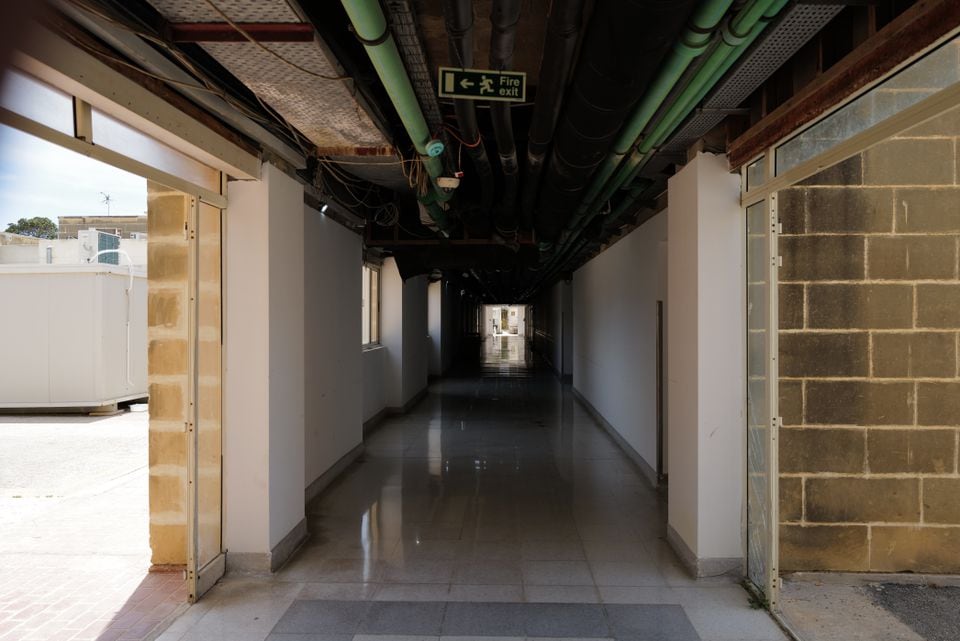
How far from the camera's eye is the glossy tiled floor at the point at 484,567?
3068 millimetres

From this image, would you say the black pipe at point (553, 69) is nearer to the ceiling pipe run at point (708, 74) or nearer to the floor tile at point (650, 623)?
the ceiling pipe run at point (708, 74)

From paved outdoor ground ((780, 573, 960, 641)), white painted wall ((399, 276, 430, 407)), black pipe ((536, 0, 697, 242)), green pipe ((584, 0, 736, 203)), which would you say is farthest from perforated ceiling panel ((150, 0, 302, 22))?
white painted wall ((399, 276, 430, 407))

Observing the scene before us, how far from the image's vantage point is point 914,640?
295cm

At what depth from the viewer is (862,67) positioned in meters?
2.28

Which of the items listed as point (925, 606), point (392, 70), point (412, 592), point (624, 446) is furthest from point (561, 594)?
point (624, 446)

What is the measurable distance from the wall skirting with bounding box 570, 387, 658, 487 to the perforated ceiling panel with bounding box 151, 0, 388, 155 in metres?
4.05

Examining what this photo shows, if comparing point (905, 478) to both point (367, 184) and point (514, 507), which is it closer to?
point (514, 507)

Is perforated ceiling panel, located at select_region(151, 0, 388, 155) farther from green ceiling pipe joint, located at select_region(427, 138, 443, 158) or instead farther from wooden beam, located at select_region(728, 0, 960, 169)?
wooden beam, located at select_region(728, 0, 960, 169)

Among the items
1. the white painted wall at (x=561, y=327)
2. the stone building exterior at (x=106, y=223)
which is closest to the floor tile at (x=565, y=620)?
the white painted wall at (x=561, y=327)

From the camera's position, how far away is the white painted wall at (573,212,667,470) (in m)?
5.75

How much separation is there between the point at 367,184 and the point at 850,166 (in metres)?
4.37

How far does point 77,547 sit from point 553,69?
14.2 ft

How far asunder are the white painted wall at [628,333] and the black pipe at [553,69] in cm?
222

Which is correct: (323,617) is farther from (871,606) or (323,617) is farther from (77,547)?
(871,606)
